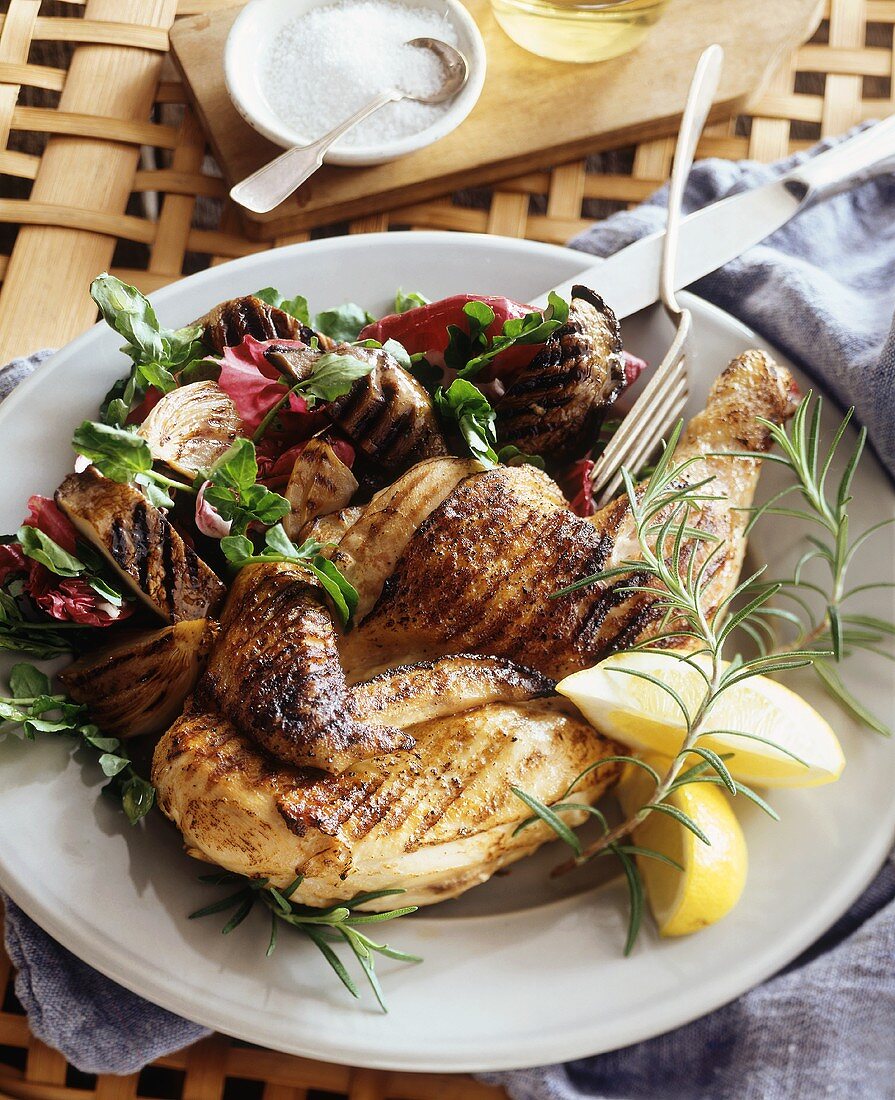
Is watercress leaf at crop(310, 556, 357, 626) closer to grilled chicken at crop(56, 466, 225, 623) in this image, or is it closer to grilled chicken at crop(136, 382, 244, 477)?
grilled chicken at crop(56, 466, 225, 623)

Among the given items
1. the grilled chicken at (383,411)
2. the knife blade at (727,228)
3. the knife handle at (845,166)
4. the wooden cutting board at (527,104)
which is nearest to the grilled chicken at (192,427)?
the grilled chicken at (383,411)

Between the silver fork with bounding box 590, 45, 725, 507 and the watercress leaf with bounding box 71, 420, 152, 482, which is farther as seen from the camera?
the silver fork with bounding box 590, 45, 725, 507

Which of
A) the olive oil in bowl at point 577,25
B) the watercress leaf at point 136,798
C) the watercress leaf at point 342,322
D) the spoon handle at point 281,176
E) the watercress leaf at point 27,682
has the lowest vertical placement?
the watercress leaf at point 136,798

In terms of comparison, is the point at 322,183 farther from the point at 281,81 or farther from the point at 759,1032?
the point at 759,1032

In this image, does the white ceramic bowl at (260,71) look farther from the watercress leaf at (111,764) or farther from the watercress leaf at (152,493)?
the watercress leaf at (111,764)

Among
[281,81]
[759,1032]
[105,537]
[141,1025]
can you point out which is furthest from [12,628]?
[281,81]

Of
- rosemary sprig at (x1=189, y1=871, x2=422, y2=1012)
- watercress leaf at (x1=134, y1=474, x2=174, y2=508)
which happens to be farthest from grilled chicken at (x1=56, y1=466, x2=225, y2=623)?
rosemary sprig at (x1=189, y1=871, x2=422, y2=1012)
